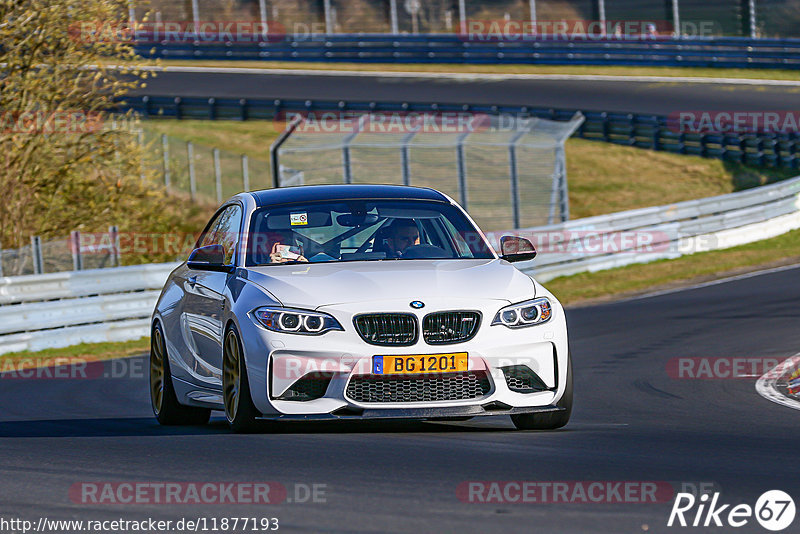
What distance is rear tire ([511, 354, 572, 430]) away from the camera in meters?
8.39

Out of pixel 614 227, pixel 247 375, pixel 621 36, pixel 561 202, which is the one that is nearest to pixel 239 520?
pixel 247 375

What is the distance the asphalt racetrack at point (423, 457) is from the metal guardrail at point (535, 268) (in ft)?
17.2

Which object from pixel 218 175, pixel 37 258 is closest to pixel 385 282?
pixel 37 258

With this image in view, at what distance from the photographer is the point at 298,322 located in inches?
313

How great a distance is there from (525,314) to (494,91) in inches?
1423

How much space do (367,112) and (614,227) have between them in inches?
658

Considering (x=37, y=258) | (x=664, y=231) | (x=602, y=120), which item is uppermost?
(x=37, y=258)

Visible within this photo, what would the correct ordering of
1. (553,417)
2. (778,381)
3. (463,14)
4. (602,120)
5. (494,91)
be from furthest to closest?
(463,14) < (494,91) < (602,120) < (778,381) < (553,417)

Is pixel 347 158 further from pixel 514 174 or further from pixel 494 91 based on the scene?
pixel 494 91

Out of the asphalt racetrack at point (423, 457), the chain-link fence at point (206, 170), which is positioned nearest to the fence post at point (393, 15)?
the chain-link fence at point (206, 170)

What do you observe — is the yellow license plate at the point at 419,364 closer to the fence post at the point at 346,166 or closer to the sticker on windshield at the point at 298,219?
the sticker on windshield at the point at 298,219

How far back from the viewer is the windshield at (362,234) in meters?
9.01

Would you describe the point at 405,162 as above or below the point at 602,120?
above

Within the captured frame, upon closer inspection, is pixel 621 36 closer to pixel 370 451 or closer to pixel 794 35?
pixel 794 35
